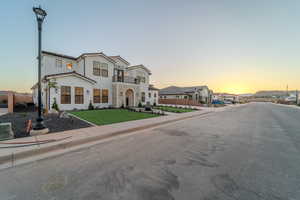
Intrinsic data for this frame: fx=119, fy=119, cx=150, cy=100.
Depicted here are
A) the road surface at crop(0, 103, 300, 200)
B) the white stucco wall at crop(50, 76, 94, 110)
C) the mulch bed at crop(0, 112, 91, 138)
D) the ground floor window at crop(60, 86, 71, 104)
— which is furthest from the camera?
the ground floor window at crop(60, 86, 71, 104)

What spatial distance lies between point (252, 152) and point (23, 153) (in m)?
7.22

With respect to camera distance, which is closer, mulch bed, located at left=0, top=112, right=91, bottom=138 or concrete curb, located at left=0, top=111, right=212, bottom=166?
concrete curb, located at left=0, top=111, right=212, bottom=166

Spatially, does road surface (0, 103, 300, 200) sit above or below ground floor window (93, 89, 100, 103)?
below

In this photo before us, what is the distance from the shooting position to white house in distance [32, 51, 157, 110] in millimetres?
13766

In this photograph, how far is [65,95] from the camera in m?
14.1

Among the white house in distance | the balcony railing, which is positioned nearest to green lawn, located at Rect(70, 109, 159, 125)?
the white house in distance

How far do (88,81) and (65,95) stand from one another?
3114 millimetres

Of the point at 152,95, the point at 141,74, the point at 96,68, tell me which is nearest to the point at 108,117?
the point at 96,68

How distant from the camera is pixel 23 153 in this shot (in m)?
3.55

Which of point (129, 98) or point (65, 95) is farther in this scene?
point (129, 98)

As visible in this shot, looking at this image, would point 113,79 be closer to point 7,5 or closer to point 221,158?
point 7,5

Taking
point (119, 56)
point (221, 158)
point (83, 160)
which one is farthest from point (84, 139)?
point (119, 56)

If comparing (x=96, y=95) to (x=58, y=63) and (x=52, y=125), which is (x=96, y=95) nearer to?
(x=58, y=63)

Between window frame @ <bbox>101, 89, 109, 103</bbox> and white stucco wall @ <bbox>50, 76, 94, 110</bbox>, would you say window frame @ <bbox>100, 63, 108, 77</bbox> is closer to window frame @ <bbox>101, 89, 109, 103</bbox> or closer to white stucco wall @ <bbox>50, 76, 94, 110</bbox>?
window frame @ <bbox>101, 89, 109, 103</bbox>
